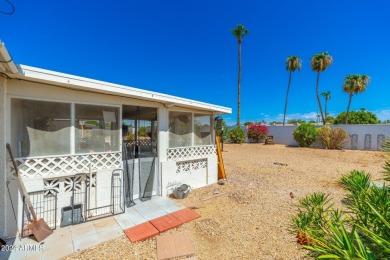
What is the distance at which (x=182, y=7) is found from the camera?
12047 mm

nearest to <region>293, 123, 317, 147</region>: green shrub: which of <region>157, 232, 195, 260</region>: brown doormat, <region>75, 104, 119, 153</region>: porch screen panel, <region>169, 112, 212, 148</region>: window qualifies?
<region>169, 112, 212, 148</region>: window

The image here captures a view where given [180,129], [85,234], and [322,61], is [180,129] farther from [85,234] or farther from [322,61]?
[322,61]

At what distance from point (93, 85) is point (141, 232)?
11.2 ft

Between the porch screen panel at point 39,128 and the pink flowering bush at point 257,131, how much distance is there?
2077cm

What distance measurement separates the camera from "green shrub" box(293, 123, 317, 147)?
17031 mm

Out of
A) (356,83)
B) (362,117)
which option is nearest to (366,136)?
(356,83)

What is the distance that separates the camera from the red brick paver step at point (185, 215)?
4.23 metres

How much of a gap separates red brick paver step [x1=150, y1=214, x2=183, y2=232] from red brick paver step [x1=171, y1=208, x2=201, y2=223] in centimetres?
11

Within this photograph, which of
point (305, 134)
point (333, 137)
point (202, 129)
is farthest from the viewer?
point (305, 134)

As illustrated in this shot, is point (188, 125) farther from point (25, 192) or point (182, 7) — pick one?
point (182, 7)

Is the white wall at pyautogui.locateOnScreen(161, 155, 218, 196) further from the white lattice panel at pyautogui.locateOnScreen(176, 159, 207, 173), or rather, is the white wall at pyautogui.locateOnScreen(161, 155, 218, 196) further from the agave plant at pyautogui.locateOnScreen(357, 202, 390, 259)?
the agave plant at pyautogui.locateOnScreen(357, 202, 390, 259)

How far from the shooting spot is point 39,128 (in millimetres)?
3844

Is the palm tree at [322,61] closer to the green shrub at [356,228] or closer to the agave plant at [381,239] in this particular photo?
the green shrub at [356,228]

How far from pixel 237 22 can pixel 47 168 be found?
2729cm
